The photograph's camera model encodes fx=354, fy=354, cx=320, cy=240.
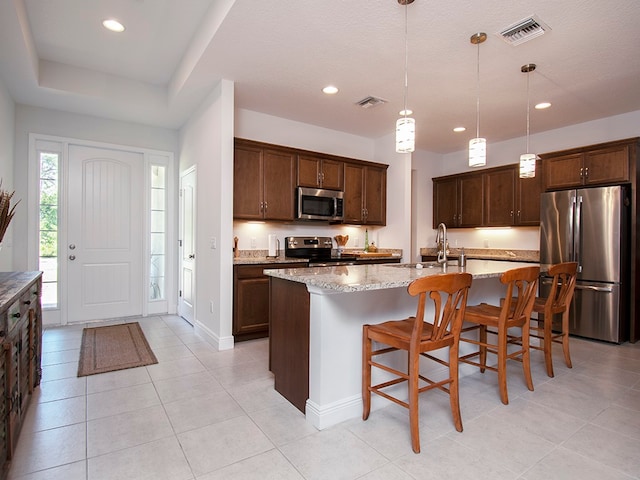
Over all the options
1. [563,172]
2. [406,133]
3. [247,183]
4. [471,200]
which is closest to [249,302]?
[247,183]

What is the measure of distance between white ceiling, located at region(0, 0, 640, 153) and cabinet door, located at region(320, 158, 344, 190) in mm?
585

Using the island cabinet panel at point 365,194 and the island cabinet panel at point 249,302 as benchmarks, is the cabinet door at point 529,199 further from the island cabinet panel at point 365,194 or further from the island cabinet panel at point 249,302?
the island cabinet panel at point 249,302

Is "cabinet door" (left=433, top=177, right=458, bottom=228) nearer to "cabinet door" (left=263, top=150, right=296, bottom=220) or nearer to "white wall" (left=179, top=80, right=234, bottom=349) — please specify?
"cabinet door" (left=263, top=150, right=296, bottom=220)

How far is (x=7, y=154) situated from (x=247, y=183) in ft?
8.35

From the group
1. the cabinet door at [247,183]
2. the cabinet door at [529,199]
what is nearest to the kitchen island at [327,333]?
the cabinet door at [247,183]

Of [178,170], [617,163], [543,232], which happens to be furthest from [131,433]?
[617,163]

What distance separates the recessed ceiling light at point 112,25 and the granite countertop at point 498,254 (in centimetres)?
478

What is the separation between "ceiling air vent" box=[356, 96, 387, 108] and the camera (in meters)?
3.98

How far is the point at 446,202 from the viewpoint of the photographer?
615cm

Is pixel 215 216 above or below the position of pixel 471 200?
below

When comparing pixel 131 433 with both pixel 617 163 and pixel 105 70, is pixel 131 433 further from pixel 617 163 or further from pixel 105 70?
pixel 617 163

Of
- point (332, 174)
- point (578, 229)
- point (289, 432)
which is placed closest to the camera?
point (289, 432)

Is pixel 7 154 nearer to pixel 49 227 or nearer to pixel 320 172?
pixel 49 227

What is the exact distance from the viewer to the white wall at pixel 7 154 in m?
3.60
